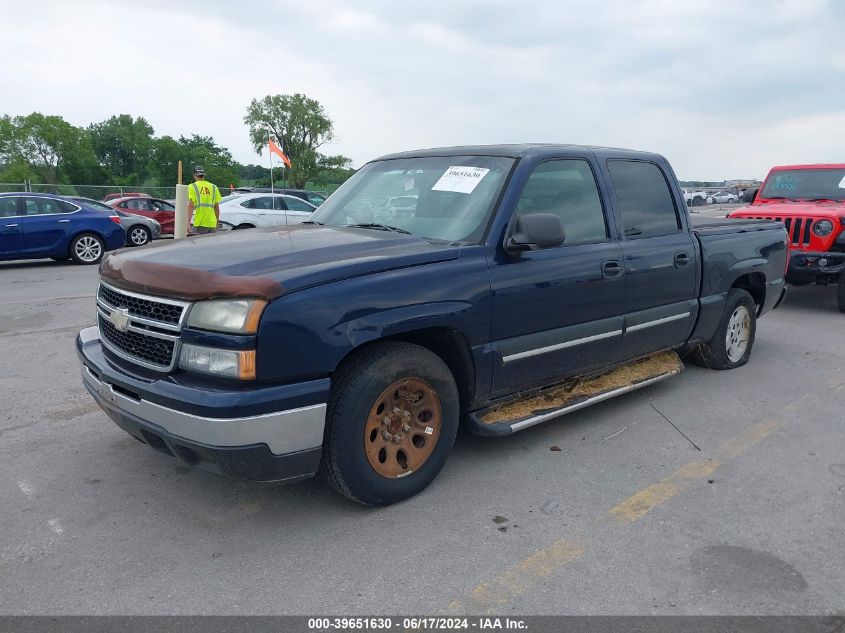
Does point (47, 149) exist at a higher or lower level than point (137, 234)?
higher

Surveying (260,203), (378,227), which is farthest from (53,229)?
(378,227)

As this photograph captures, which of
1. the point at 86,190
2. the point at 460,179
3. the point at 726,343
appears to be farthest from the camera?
the point at 86,190

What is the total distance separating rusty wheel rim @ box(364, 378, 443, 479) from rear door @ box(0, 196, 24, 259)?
12.0 metres

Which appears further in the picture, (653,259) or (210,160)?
(210,160)

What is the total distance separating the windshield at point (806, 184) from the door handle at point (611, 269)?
7215 mm

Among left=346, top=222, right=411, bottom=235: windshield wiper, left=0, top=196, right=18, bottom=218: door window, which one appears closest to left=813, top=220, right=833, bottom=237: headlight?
left=346, top=222, right=411, bottom=235: windshield wiper

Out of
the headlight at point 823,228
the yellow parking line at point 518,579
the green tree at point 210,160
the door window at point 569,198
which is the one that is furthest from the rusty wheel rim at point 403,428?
the green tree at point 210,160

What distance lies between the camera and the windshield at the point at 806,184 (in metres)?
9.71

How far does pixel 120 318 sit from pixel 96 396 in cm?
48

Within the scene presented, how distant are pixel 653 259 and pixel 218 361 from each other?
3054 millimetres

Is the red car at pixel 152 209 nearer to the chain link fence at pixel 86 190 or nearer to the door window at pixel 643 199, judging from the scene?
the chain link fence at pixel 86 190

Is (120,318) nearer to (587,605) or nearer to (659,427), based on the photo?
(587,605)

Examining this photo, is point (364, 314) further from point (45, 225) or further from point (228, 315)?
point (45, 225)

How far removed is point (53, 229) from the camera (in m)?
13.1
